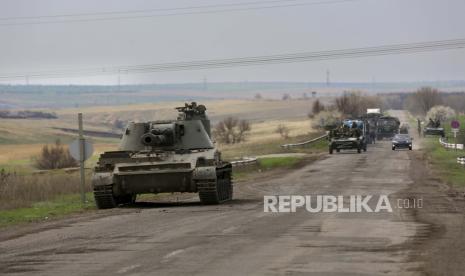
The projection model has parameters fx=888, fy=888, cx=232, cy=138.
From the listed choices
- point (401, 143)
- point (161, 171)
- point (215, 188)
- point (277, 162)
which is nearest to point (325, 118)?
point (401, 143)

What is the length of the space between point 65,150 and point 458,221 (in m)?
61.2

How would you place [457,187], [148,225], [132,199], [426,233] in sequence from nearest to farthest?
[426,233] → [148,225] → [132,199] → [457,187]

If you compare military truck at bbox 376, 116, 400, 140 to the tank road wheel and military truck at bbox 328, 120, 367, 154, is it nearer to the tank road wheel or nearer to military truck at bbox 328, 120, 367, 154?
military truck at bbox 328, 120, 367, 154

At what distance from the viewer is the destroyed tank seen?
23422mm

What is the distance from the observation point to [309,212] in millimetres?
20375

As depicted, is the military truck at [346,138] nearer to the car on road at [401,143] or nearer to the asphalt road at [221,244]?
the car on road at [401,143]

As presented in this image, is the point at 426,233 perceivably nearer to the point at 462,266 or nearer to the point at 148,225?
the point at 462,266

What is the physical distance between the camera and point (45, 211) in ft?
75.1

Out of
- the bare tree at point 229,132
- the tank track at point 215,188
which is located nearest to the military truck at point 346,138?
the bare tree at point 229,132

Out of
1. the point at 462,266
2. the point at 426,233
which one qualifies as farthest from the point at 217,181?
the point at 462,266

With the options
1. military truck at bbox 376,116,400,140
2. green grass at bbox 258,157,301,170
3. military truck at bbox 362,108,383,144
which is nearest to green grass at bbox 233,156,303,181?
green grass at bbox 258,157,301,170

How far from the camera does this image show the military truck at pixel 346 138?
6388 centimetres

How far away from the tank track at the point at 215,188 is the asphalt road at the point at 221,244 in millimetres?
520

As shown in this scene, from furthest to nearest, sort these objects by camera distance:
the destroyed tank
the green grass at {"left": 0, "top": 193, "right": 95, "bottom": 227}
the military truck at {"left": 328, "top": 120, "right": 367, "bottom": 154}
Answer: the military truck at {"left": 328, "top": 120, "right": 367, "bottom": 154} → the destroyed tank → the green grass at {"left": 0, "top": 193, "right": 95, "bottom": 227}
